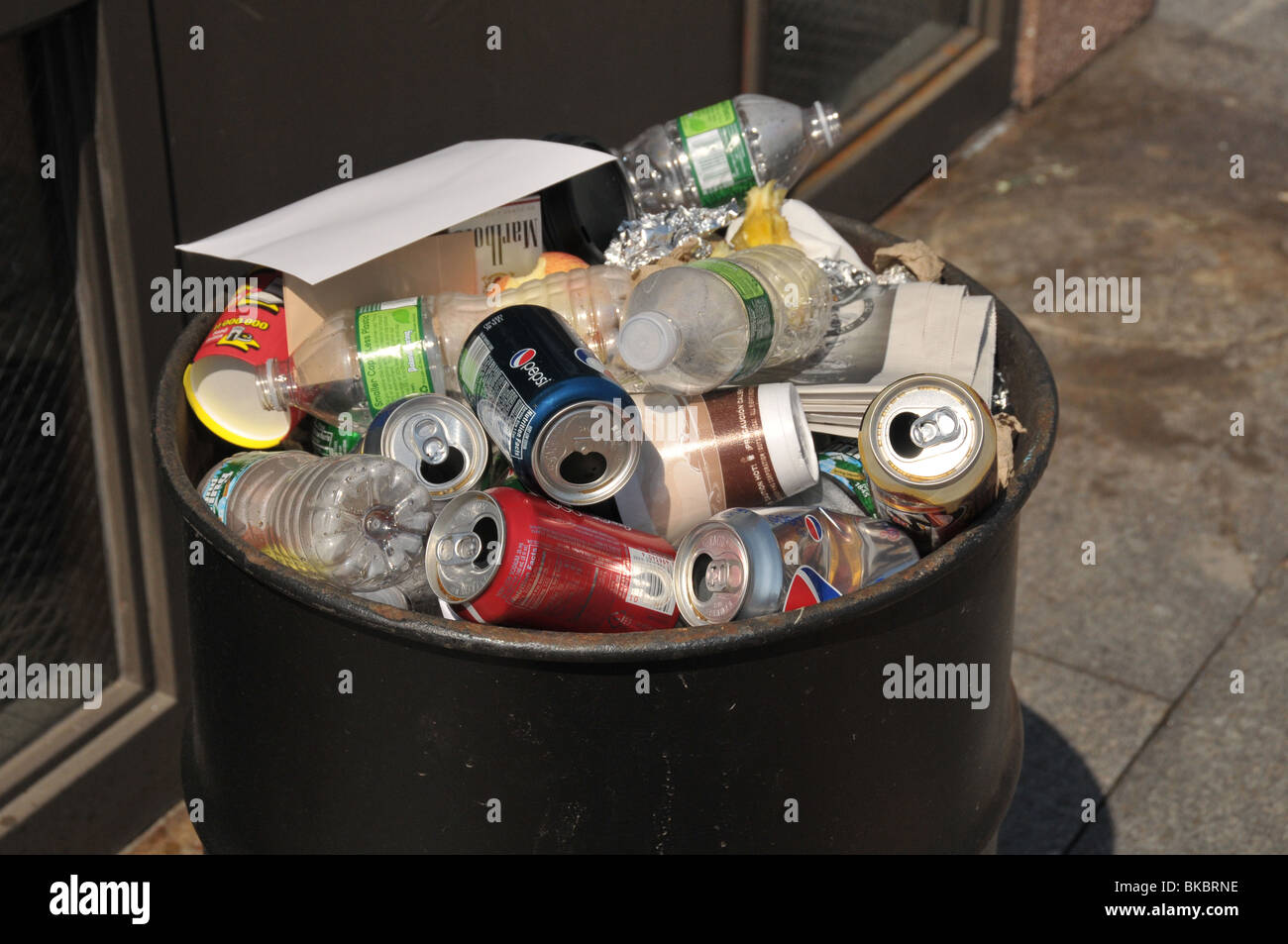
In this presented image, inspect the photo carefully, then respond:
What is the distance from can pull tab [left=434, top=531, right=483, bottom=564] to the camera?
1.59m

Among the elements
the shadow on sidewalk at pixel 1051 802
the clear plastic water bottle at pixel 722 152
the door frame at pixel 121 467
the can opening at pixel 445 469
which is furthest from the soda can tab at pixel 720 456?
the shadow on sidewalk at pixel 1051 802

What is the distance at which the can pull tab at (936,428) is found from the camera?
163 cm

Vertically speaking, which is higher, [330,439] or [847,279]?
[847,279]

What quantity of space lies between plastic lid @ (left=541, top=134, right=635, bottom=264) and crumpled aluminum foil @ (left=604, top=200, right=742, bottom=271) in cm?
2

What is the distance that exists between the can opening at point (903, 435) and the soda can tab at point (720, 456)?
0.14 metres

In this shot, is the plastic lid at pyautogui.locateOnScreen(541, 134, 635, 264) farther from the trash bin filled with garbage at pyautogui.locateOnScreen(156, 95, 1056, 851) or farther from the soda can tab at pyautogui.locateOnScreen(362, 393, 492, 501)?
the soda can tab at pyautogui.locateOnScreen(362, 393, 492, 501)

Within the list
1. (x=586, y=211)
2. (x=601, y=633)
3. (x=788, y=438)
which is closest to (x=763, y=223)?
(x=586, y=211)

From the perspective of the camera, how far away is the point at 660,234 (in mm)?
2129

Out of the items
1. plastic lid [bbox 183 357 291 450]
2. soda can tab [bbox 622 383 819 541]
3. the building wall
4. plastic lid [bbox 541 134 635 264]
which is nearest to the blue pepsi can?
soda can tab [bbox 622 383 819 541]

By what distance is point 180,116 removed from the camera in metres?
2.44

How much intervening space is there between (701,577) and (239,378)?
0.72 m

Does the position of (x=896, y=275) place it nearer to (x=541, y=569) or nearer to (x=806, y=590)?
(x=806, y=590)

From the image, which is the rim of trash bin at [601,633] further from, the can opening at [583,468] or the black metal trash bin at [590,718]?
the can opening at [583,468]

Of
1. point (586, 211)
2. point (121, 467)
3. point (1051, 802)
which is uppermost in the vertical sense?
point (586, 211)
